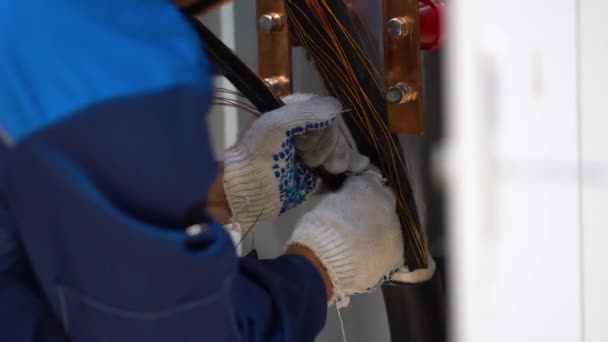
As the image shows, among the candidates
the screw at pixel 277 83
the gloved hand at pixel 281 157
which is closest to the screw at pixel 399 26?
the gloved hand at pixel 281 157

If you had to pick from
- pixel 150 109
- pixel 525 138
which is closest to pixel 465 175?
pixel 525 138

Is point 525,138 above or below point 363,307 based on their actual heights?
above

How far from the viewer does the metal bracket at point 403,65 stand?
0.99 metres

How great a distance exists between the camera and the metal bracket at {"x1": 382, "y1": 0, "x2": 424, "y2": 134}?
39.1 inches

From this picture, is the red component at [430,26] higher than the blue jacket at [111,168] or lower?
higher

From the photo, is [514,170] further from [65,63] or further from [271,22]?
[271,22]

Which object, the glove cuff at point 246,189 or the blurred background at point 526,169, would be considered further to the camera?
the glove cuff at point 246,189

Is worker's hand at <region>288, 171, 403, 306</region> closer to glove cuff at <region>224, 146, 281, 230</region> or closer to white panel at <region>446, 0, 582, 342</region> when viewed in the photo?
glove cuff at <region>224, 146, 281, 230</region>

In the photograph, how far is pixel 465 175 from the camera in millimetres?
301

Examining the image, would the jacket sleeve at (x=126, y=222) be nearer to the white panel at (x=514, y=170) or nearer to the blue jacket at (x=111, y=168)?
the blue jacket at (x=111, y=168)

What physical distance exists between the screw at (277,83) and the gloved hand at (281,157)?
0.15 m

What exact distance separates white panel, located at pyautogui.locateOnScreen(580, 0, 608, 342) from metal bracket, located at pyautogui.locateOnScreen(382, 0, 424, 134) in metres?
0.63

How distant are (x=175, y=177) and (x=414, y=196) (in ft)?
2.03

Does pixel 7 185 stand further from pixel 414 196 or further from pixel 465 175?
pixel 414 196
